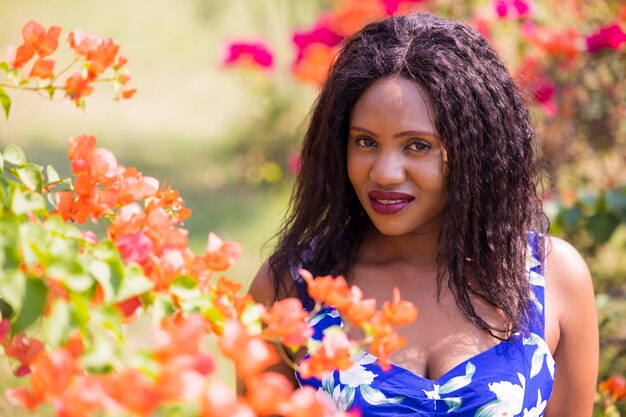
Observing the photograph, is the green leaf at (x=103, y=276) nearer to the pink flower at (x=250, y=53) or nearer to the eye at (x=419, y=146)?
the eye at (x=419, y=146)

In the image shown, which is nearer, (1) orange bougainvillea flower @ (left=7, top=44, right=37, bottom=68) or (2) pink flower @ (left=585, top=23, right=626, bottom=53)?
(1) orange bougainvillea flower @ (left=7, top=44, right=37, bottom=68)

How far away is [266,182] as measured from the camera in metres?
5.66

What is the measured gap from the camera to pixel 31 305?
0.78 meters

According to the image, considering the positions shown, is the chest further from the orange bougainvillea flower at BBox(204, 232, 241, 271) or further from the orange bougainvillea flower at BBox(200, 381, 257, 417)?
the orange bougainvillea flower at BBox(200, 381, 257, 417)

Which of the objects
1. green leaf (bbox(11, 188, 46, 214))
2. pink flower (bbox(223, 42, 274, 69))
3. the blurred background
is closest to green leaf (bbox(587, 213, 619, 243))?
the blurred background

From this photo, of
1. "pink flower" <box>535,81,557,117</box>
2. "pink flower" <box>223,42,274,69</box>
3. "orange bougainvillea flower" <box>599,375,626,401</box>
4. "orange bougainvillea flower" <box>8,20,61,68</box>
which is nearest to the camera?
"orange bougainvillea flower" <box>8,20,61,68</box>

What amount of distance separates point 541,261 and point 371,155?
0.40 metres

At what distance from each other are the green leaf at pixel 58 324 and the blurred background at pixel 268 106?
50cm

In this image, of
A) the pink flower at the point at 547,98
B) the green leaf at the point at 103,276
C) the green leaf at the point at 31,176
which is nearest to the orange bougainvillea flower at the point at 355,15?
the pink flower at the point at 547,98

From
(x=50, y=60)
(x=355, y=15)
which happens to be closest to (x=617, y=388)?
(x=50, y=60)

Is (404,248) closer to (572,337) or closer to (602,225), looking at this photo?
(572,337)

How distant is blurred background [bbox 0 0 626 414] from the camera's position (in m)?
3.23

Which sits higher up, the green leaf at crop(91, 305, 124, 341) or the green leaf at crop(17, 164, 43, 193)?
the green leaf at crop(17, 164, 43, 193)

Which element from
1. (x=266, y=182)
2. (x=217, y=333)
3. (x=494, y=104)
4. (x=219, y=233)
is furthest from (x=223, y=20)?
(x=217, y=333)
